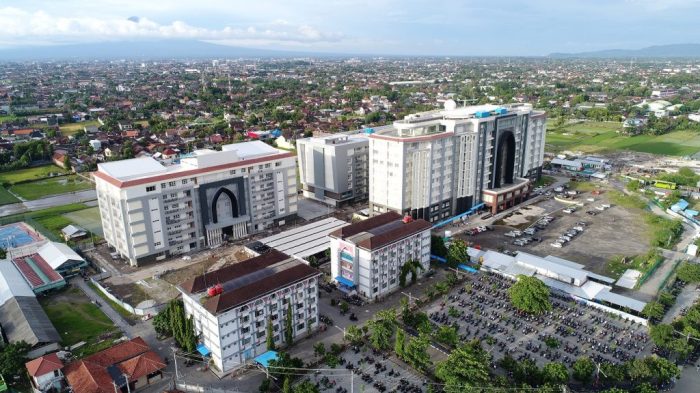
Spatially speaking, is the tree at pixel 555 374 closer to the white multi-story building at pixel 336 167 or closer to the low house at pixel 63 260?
the white multi-story building at pixel 336 167

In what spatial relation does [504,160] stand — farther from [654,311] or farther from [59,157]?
[59,157]

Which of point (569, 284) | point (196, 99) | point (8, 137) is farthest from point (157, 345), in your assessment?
point (196, 99)

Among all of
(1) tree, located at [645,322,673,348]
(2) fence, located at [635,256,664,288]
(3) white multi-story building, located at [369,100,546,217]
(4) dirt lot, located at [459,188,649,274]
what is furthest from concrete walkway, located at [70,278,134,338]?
(2) fence, located at [635,256,664,288]

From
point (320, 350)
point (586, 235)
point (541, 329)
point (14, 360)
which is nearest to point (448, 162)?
point (586, 235)

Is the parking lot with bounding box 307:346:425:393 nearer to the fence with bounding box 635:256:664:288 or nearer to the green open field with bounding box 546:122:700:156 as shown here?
the fence with bounding box 635:256:664:288

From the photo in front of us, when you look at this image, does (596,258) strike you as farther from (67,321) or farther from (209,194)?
(67,321)
